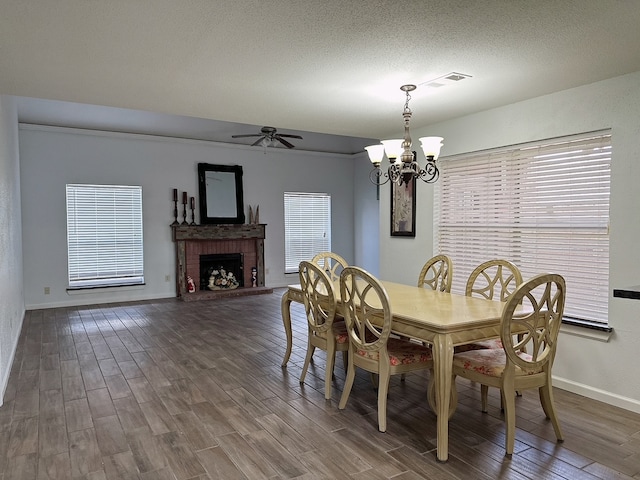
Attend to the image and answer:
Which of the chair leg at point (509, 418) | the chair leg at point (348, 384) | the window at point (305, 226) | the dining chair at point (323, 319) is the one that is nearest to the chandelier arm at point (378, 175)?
the dining chair at point (323, 319)

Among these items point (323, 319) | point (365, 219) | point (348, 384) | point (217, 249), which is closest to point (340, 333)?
point (323, 319)

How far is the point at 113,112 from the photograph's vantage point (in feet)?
22.2

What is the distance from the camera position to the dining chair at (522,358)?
241 centimetres

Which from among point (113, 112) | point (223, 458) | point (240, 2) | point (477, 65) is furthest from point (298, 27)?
point (113, 112)

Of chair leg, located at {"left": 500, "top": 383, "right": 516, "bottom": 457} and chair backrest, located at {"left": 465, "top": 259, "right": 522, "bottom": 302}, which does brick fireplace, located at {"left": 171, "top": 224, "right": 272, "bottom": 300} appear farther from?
chair leg, located at {"left": 500, "top": 383, "right": 516, "bottom": 457}

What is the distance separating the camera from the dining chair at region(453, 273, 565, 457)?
95.0 inches

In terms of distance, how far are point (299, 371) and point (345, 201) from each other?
6.16 m

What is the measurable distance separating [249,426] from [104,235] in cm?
543

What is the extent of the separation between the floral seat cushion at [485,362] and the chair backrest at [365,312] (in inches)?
18.1

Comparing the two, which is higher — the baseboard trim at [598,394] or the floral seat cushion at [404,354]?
the floral seat cushion at [404,354]

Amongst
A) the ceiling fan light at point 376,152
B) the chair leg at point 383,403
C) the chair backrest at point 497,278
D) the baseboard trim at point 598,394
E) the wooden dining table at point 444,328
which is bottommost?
the baseboard trim at point 598,394

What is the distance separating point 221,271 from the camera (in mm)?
8102

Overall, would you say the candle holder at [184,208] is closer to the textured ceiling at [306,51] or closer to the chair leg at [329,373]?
the textured ceiling at [306,51]

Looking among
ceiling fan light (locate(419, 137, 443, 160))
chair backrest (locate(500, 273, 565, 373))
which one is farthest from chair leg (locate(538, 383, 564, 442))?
ceiling fan light (locate(419, 137, 443, 160))
